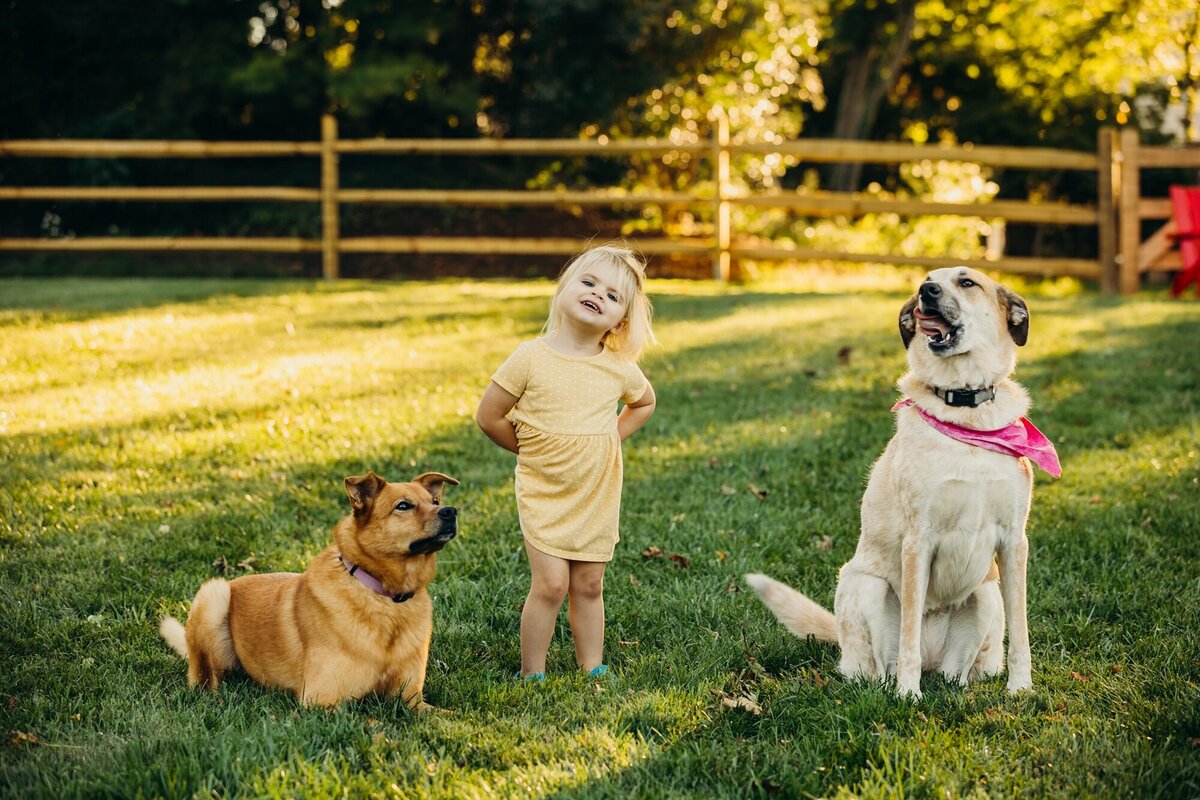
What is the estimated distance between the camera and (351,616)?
3545 millimetres

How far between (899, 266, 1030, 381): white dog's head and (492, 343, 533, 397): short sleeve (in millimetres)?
1352

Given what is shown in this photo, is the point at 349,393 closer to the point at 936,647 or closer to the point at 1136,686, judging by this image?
the point at 936,647

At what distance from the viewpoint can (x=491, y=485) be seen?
5973mm

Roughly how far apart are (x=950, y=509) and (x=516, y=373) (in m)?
1.52

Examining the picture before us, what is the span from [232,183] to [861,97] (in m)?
11.6

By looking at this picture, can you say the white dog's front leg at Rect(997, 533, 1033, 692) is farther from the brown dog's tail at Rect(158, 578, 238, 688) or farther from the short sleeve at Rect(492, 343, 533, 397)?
the brown dog's tail at Rect(158, 578, 238, 688)

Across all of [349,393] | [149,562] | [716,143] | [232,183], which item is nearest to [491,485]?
[149,562]

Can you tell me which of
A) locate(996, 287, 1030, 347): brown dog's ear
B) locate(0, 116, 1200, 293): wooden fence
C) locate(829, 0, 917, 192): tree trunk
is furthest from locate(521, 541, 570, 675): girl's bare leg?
locate(829, 0, 917, 192): tree trunk

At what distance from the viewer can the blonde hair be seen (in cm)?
396

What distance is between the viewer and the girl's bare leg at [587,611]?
3926 mm

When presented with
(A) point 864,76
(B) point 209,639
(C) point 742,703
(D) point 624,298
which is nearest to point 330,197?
(A) point 864,76

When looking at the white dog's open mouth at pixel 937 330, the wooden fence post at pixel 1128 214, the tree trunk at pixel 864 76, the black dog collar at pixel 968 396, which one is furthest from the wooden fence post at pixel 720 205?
the black dog collar at pixel 968 396

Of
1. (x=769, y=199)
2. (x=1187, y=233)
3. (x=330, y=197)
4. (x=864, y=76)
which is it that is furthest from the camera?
(x=864, y=76)

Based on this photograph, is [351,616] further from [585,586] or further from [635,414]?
[635,414]
